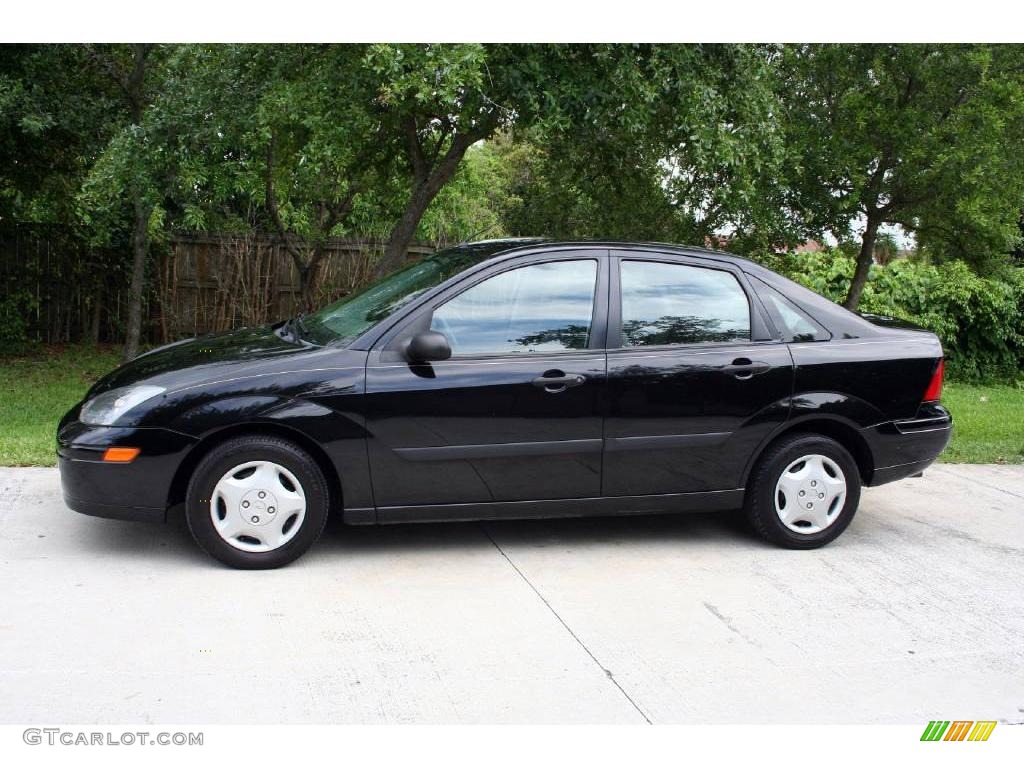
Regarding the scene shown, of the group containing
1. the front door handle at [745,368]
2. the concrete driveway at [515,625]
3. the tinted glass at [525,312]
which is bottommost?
Result: the concrete driveway at [515,625]

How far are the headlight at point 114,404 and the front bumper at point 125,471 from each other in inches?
2.1

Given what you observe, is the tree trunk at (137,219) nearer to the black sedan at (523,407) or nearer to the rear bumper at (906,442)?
the black sedan at (523,407)

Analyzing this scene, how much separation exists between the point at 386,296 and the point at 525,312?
0.81m

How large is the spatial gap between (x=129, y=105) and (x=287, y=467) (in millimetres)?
7260

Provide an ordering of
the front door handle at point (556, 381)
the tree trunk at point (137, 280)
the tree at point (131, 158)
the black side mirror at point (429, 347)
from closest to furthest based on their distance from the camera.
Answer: the black side mirror at point (429, 347) → the front door handle at point (556, 381) → the tree at point (131, 158) → the tree trunk at point (137, 280)

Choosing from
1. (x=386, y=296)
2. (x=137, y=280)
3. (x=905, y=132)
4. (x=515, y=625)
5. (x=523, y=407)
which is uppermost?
(x=905, y=132)

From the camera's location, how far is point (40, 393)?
34.1 feet

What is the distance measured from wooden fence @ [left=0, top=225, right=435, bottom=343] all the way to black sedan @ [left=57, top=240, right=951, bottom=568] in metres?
7.99

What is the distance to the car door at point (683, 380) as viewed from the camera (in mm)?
5332

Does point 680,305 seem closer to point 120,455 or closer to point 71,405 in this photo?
point 120,455

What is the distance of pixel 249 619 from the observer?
4438 millimetres

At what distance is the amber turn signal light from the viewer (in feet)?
15.9

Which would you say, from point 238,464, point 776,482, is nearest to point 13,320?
point 238,464

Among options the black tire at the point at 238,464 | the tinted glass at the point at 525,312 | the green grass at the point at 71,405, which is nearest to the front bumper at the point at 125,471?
the black tire at the point at 238,464
